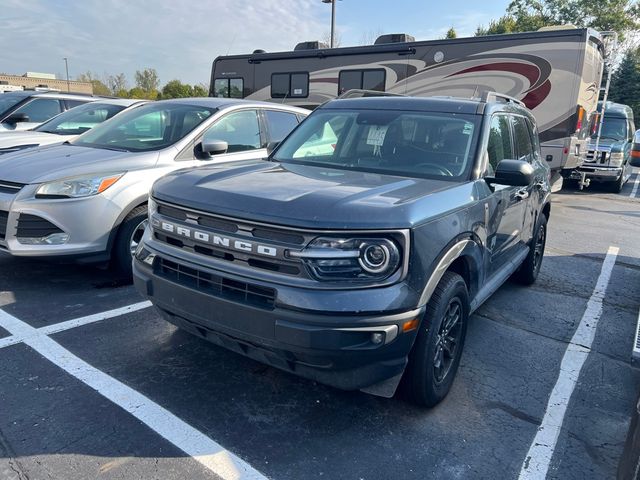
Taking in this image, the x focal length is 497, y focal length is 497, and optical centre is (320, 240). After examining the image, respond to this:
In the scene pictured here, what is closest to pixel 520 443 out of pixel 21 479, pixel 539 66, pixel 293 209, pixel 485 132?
pixel 293 209

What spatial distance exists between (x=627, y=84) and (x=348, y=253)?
43.4 metres

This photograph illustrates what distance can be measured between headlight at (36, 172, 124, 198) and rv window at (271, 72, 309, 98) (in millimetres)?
9879

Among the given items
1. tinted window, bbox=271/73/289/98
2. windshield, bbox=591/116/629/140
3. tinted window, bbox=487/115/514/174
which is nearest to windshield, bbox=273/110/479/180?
tinted window, bbox=487/115/514/174

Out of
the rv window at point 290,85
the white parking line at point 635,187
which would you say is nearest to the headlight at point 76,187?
the rv window at point 290,85

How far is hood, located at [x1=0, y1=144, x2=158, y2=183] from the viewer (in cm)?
436

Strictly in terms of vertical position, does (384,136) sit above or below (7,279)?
above

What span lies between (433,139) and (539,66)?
7.97 m

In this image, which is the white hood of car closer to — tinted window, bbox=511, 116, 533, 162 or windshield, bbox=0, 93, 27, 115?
windshield, bbox=0, 93, 27, 115

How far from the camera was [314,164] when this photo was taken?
3.75m

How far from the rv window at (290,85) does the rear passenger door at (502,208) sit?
394 inches

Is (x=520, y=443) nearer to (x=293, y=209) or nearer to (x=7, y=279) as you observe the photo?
(x=293, y=209)

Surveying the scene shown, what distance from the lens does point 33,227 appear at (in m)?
4.25

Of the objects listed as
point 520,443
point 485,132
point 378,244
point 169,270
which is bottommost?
point 520,443

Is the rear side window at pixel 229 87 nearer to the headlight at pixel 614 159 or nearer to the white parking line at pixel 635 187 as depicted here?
the headlight at pixel 614 159
